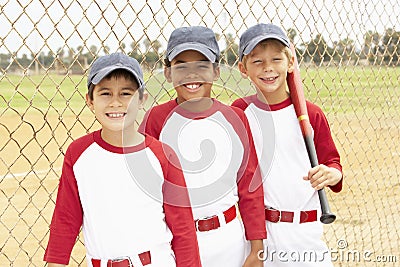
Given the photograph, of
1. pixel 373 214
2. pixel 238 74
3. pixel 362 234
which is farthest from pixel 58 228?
pixel 373 214

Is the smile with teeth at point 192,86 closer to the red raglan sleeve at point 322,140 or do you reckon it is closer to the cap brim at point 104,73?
the cap brim at point 104,73

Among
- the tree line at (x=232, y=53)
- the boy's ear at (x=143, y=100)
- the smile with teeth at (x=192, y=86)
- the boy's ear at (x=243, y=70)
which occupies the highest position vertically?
the tree line at (x=232, y=53)

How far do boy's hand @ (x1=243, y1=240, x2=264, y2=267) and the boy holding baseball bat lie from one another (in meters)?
0.14

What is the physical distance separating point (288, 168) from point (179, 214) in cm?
60

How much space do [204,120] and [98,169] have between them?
0.44 meters

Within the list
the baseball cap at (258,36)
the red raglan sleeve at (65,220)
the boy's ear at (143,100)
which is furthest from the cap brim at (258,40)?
the red raglan sleeve at (65,220)

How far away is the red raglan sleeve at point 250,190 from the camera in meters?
2.14

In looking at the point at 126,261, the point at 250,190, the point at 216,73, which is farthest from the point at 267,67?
the point at 126,261

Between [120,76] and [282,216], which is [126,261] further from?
[282,216]

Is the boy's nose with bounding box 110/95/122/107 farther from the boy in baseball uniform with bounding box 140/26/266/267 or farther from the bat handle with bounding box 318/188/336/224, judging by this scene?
the bat handle with bounding box 318/188/336/224

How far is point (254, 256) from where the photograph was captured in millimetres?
2164

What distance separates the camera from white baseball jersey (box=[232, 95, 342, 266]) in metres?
2.29

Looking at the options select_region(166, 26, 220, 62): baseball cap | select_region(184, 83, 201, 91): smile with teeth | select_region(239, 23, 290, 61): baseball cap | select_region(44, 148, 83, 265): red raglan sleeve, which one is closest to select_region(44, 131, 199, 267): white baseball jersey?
select_region(44, 148, 83, 265): red raglan sleeve

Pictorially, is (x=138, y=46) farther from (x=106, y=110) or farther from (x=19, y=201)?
(x=19, y=201)
